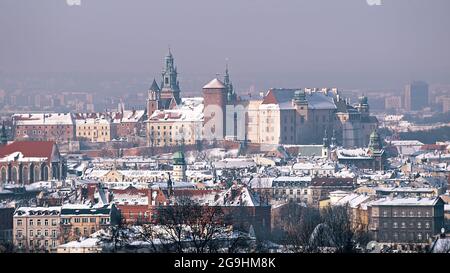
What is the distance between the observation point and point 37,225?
28.7m

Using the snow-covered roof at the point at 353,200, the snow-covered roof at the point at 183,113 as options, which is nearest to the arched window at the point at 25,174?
the snow-covered roof at the point at 353,200

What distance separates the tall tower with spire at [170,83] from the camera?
66625mm

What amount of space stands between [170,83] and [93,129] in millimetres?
3717

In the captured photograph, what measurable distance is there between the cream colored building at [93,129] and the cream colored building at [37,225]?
3920 centimetres

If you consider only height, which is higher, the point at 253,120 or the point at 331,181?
the point at 253,120

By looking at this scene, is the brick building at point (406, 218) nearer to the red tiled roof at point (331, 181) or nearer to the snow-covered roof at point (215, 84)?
the red tiled roof at point (331, 181)

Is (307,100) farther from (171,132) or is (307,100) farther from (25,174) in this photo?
(25,174)

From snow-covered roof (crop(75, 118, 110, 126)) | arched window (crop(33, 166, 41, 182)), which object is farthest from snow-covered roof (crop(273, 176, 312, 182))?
snow-covered roof (crop(75, 118, 110, 126))

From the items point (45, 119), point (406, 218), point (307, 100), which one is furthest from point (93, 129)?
point (406, 218)

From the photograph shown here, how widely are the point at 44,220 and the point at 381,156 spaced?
84.9ft

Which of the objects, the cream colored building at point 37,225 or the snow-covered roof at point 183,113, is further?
the snow-covered roof at point 183,113

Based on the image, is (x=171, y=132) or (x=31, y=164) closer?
(x=31, y=164)

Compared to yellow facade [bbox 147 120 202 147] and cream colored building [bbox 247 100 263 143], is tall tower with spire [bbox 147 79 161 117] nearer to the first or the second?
yellow facade [bbox 147 120 202 147]

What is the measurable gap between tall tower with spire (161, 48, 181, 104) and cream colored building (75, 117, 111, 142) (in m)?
2.62
